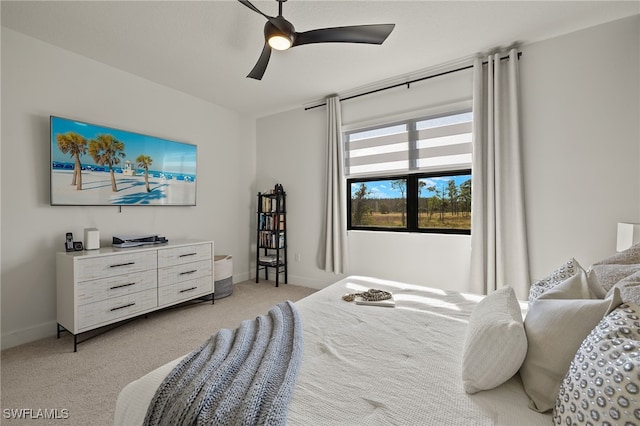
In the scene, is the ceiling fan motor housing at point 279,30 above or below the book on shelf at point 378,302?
above

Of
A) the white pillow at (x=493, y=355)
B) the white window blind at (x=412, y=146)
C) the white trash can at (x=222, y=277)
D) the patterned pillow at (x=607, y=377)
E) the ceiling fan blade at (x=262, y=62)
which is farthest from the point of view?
the white trash can at (x=222, y=277)

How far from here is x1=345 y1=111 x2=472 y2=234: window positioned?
3.00 m

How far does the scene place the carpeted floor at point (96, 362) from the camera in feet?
5.14

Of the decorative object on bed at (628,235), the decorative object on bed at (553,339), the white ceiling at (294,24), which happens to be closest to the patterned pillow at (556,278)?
the decorative object on bed at (553,339)

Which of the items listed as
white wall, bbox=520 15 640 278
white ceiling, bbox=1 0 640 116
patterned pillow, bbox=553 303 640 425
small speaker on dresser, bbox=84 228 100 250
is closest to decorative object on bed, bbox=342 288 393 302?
patterned pillow, bbox=553 303 640 425

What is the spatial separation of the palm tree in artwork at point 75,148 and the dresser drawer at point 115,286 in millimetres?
979

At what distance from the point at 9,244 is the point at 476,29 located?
439 cm

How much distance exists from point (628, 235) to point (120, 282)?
393cm

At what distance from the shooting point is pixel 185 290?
2.99 m

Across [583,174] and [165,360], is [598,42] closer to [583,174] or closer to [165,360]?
[583,174]

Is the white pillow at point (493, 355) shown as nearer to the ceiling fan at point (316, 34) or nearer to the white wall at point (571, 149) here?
the ceiling fan at point (316, 34)

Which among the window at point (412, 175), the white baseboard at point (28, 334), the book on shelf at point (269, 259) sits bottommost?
the white baseboard at point (28, 334)

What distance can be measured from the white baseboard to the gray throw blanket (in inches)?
94.5

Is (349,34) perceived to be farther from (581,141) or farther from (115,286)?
(115,286)
